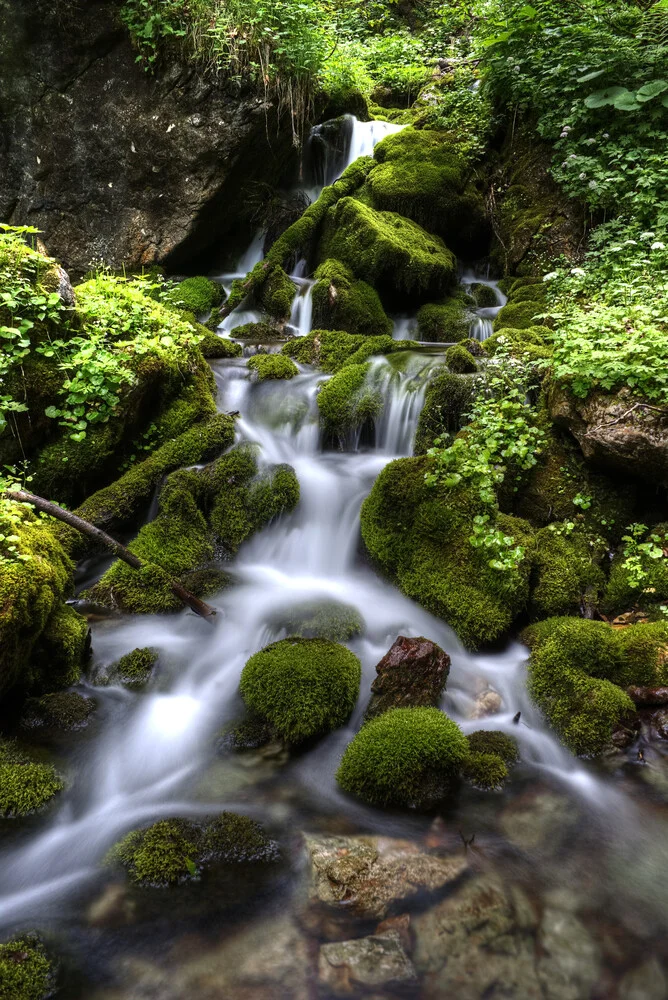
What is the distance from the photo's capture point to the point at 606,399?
4992 millimetres

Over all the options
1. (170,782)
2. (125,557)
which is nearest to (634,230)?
(125,557)

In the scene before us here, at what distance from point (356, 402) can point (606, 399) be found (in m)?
2.94

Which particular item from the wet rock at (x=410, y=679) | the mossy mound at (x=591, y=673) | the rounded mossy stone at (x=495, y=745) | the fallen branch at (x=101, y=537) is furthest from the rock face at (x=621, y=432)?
the fallen branch at (x=101, y=537)

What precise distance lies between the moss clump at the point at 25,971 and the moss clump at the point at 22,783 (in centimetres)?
78

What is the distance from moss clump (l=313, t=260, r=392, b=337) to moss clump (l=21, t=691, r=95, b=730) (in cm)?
707

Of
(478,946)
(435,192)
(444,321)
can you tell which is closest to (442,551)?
(478,946)

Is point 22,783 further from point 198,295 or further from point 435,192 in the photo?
point 435,192

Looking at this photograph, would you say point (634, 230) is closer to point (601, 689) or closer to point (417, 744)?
point (601, 689)

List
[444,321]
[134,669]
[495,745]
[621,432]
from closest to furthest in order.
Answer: [495,745] → [134,669] → [621,432] → [444,321]

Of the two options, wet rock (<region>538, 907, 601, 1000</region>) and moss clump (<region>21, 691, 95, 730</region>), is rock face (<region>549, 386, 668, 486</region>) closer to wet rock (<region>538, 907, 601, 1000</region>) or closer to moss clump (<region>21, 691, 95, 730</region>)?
wet rock (<region>538, 907, 601, 1000</region>)

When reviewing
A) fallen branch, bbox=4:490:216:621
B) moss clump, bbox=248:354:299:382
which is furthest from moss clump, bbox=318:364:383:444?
fallen branch, bbox=4:490:216:621

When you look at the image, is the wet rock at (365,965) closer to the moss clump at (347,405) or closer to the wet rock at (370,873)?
the wet rock at (370,873)

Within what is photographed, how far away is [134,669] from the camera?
4.43 meters

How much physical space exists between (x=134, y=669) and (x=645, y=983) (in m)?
3.52
